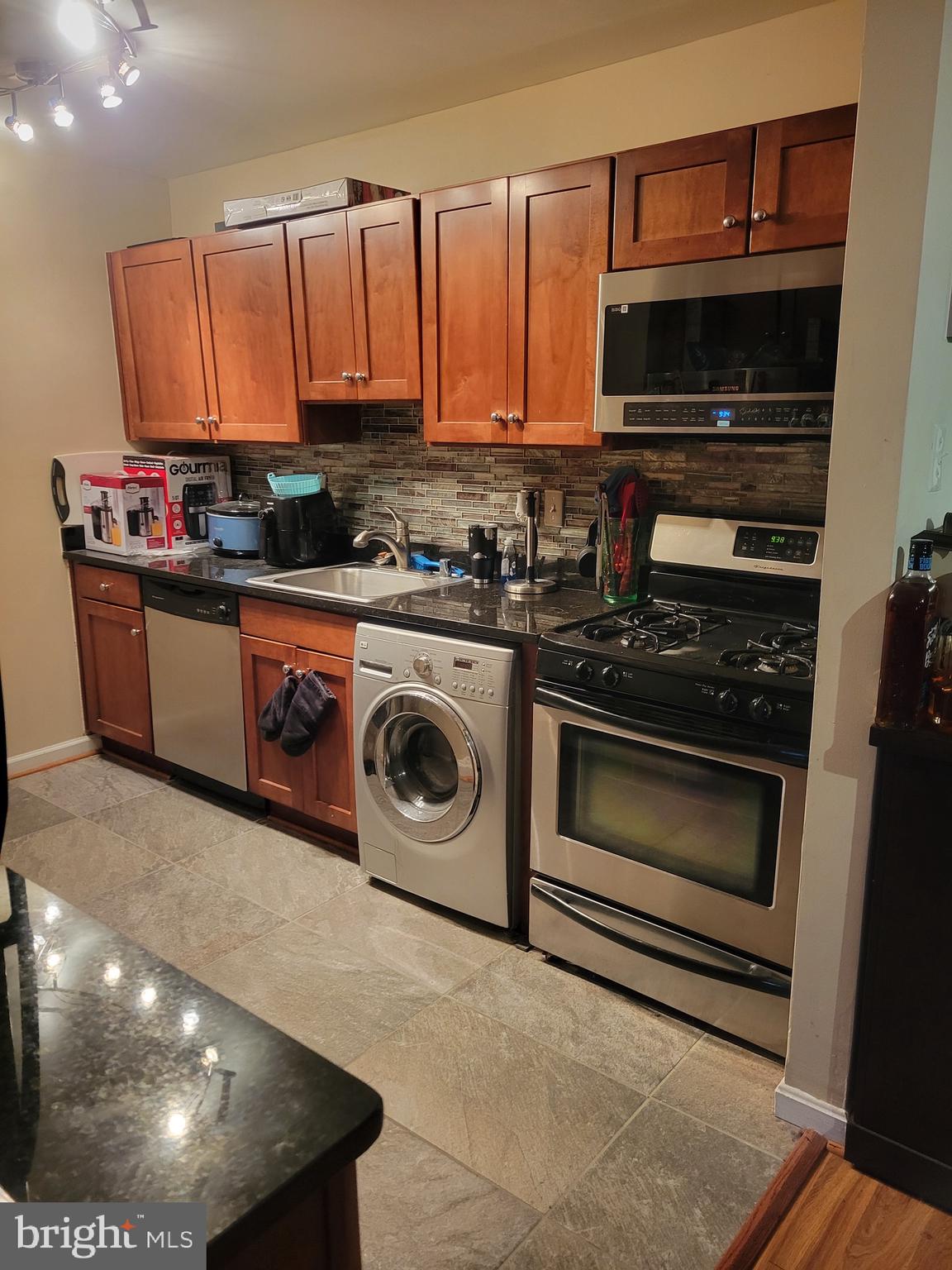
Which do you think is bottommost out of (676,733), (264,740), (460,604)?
(264,740)

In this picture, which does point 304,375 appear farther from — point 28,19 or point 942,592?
point 942,592

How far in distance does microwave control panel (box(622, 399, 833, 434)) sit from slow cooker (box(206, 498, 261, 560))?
1.87 meters

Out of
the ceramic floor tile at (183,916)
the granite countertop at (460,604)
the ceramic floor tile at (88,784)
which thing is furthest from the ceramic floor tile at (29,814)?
the granite countertop at (460,604)

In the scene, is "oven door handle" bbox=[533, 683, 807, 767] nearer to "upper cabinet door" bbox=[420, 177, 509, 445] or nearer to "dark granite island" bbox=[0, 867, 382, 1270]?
"upper cabinet door" bbox=[420, 177, 509, 445]

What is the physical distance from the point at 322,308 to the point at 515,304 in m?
0.87

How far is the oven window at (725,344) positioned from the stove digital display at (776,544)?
454 mm

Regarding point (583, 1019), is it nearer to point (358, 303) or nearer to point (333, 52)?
point (358, 303)

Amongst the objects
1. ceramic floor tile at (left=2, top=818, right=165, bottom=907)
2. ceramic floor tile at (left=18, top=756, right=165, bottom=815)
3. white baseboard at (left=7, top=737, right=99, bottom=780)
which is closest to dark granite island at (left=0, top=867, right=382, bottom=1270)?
ceramic floor tile at (left=2, top=818, right=165, bottom=907)

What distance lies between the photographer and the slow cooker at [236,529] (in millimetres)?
3803

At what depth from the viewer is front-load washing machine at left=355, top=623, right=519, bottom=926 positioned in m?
2.51

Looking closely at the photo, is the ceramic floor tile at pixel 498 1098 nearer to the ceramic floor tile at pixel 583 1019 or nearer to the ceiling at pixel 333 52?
the ceramic floor tile at pixel 583 1019

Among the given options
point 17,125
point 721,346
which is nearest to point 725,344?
point 721,346

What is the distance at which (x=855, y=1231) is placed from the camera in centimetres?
169

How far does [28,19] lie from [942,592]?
2774 mm
